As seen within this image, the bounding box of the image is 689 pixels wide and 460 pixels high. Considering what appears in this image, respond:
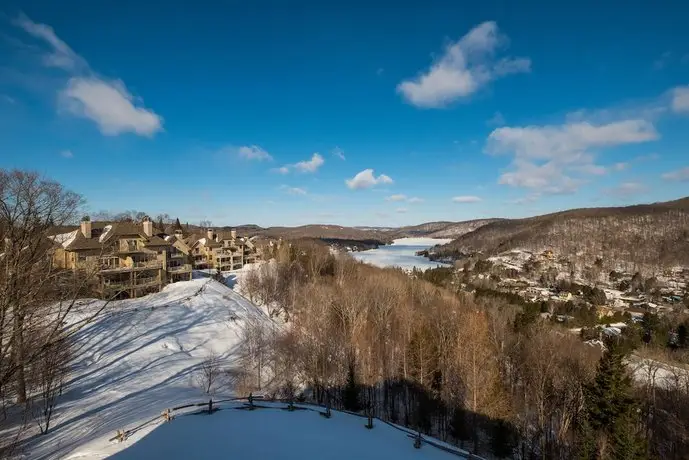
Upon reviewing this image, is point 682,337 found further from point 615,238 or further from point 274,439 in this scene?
point 615,238

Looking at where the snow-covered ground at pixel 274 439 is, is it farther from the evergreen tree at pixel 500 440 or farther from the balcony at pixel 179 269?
the balcony at pixel 179 269

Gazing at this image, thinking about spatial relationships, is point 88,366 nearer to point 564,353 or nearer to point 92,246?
point 92,246

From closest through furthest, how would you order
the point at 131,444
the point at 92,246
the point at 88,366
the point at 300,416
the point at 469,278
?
the point at 131,444
the point at 300,416
the point at 88,366
the point at 92,246
the point at 469,278

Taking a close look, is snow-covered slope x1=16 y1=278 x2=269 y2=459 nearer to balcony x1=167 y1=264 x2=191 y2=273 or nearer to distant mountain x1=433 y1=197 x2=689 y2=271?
balcony x1=167 y1=264 x2=191 y2=273

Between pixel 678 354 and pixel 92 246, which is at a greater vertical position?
pixel 92 246

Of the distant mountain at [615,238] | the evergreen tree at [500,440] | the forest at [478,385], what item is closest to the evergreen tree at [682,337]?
the forest at [478,385]

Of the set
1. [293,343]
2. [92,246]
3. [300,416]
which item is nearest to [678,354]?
[293,343]

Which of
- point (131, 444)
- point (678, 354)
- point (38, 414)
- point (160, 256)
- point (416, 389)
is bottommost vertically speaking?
point (678, 354)
